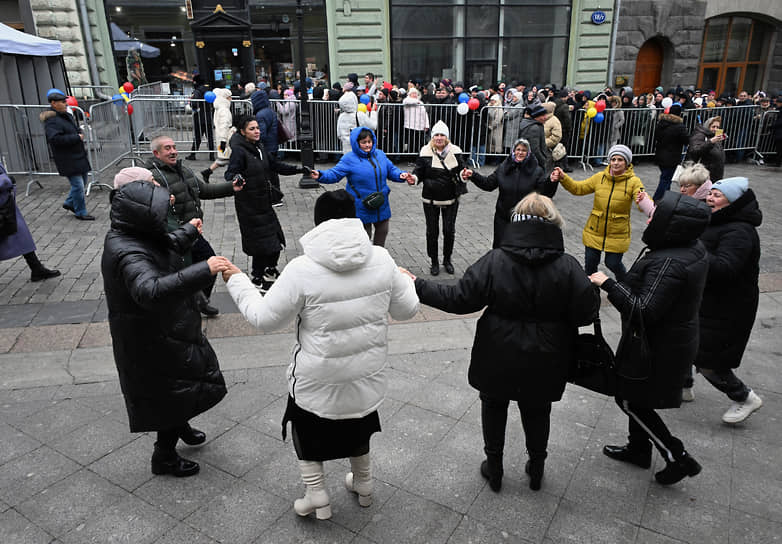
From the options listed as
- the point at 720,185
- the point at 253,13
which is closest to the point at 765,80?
the point at 253,13

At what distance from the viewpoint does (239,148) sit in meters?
6.06

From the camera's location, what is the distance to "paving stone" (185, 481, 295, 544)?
10.3 ft

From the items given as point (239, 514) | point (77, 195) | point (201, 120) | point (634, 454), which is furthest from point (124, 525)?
point (201, 120)

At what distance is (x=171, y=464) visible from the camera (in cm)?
356

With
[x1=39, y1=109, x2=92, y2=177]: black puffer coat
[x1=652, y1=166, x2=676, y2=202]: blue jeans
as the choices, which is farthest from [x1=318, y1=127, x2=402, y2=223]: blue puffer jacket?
[x1=652, y1=166, x2=676, y2=202]: blue jeans

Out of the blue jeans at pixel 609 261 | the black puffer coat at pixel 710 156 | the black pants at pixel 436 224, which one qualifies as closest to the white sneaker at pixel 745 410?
the blue jeans at pixel 609 261

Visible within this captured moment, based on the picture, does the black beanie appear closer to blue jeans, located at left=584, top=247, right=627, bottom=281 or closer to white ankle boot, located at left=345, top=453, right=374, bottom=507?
white ankle boot, located at left=345, top=453, right=374, bottom=507

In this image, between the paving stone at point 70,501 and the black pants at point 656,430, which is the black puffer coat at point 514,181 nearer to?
the black pants at point 656,430

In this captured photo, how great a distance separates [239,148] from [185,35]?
1644 centimetres

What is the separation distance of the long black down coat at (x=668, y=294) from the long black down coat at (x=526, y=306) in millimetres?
329

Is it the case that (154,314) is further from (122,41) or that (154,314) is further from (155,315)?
(122,41)

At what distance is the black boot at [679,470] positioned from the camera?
3428 millimetres

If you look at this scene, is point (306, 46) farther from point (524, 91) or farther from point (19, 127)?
point (19, 127)

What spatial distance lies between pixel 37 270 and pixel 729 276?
693 cm
